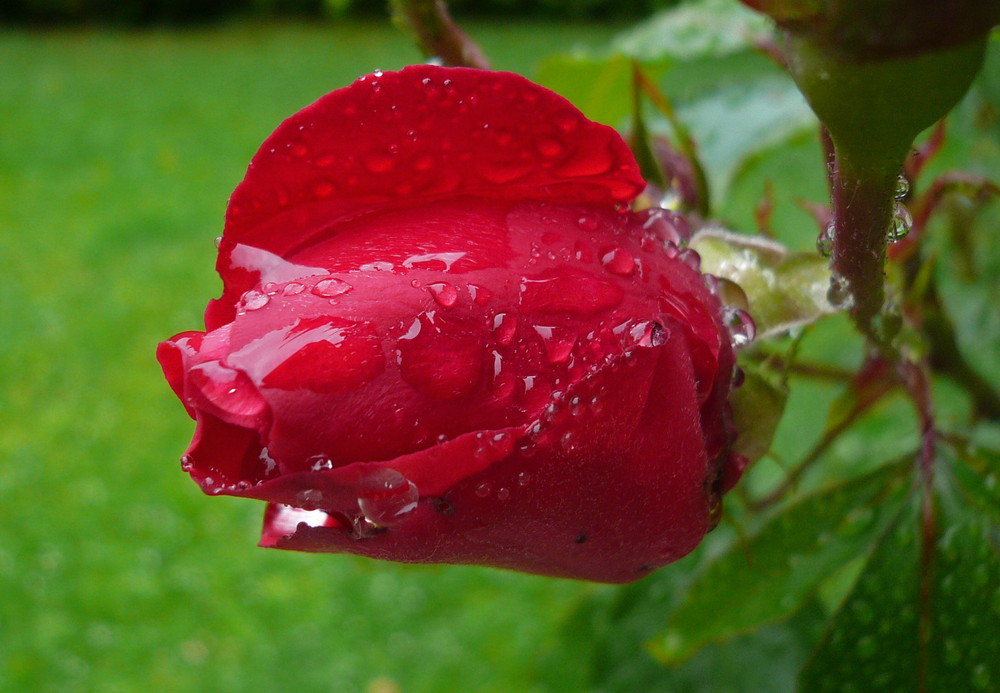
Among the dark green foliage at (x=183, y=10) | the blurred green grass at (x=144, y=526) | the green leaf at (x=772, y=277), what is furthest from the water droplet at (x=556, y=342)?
the dark green foliage at (x=183, y=10)

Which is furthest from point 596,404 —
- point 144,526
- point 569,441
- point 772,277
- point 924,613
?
point 144,526

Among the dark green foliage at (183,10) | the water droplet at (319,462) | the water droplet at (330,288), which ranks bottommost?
the dark green foliage at (183,10)

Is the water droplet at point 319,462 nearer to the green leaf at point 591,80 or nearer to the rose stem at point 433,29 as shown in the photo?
the rose stem at point 433,29

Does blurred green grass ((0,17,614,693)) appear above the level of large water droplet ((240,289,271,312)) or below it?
below

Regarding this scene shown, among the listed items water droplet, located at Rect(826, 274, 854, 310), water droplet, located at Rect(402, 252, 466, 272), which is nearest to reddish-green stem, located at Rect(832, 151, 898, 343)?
water droplet, located at Rect(826, 274, 854, 310)

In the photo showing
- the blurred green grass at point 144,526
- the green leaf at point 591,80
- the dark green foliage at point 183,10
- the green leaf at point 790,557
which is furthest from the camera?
the dark green foliage at point 183,10

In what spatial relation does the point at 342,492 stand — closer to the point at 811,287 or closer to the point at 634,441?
the point at 634,441

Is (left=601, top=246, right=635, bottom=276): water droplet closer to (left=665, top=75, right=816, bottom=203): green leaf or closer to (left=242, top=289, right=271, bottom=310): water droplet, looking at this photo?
(left=242, top=289, right=271, bottom=310): water droplet
